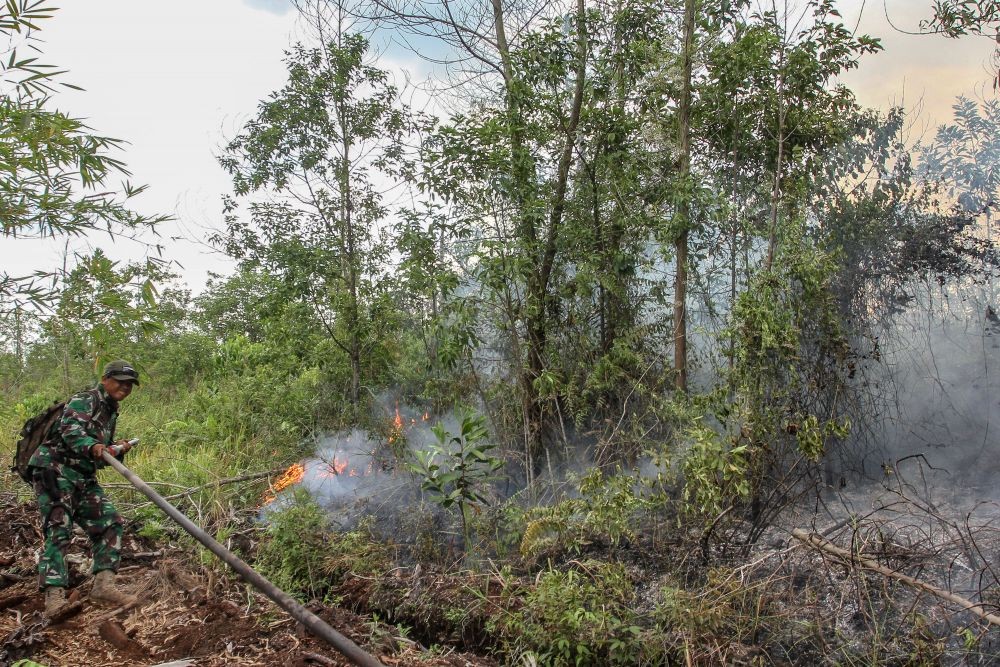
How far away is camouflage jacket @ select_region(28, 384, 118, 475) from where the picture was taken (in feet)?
16.0

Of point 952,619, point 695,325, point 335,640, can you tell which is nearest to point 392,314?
point 695,325

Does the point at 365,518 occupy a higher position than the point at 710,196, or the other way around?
the point at 710,196

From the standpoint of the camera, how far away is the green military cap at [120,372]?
16.4 ft

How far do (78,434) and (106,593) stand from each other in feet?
3.86

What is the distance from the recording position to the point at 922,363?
6012 mm

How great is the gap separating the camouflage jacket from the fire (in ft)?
6.91

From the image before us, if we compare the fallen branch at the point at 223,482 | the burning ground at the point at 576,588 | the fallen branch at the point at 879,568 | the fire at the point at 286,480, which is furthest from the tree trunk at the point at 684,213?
the fallen branch at the point at 223,482

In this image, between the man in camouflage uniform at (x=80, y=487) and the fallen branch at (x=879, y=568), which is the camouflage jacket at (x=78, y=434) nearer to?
the man in camouflage uniform at (x=80, y=487)

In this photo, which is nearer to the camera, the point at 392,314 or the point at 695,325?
the point at 695,325

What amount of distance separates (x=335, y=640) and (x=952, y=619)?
353 centimetres

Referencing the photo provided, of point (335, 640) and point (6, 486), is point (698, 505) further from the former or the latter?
point (6, 486)

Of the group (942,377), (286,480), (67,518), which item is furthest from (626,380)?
(67,518)

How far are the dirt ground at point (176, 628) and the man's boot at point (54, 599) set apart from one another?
0.22ft

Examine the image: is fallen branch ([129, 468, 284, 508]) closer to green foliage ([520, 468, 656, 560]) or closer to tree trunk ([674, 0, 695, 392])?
green foliage ([520, 468, 656, 560])
